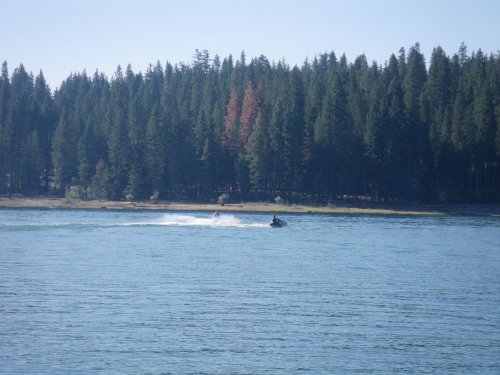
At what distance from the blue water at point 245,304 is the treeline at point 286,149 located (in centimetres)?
4286

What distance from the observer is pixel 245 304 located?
36.4m

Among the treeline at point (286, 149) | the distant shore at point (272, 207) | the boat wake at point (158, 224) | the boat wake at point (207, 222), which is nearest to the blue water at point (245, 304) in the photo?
the boat wake at point (158, 224)

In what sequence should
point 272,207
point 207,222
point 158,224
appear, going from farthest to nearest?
point 272,207 → point 207,222 → point 158,224

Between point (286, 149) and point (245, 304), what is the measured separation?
7550cm

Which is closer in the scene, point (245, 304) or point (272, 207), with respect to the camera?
point (245, 304)

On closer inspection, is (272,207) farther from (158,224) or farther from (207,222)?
(158,224)

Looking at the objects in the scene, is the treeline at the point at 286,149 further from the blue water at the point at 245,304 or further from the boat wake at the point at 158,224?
the blue water at the point at 245,304

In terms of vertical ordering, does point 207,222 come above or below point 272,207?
below

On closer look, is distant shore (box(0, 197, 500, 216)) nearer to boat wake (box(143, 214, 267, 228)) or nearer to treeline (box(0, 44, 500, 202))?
treeline (box(0, 44, 500, 202))

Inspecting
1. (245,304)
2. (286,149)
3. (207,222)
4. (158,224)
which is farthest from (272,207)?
(245,304)

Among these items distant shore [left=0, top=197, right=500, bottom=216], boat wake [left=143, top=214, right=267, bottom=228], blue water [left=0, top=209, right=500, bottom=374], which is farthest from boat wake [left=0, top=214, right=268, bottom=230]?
distant shore [left=0, top=197, right=500, bottom=216]

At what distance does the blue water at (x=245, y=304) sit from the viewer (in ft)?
89.4

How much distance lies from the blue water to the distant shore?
34.7 m

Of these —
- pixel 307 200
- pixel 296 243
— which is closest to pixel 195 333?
pixel 296 243
